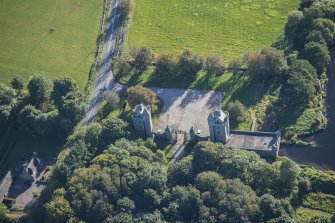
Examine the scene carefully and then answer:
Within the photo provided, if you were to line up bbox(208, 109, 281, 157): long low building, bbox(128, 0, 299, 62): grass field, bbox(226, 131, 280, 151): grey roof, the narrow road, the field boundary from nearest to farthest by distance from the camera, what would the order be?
bbox(208, 109, 281, 157): long low building
bbox(226, 131, 280, 151): grey roof
the narrow road
the field boundary
bbox(128, 0, 299, 62): grass field

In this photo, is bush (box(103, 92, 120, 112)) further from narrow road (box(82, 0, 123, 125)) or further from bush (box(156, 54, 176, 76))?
bush (box(156, 54, 176, 76))

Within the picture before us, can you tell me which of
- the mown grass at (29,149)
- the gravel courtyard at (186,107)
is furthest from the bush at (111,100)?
the mown grass at (29,149)

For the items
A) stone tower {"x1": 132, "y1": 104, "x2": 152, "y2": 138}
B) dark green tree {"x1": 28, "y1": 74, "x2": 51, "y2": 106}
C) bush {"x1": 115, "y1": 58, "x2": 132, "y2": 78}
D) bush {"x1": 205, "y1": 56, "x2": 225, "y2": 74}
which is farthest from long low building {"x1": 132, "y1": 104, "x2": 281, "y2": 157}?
dark green tree {"x1": 28, "y1": 74, "x2": 51, "y2": 106}

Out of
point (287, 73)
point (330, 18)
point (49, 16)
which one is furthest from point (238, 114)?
point (49, 16)

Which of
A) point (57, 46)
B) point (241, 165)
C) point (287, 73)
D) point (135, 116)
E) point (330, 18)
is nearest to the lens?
point (241, 165)

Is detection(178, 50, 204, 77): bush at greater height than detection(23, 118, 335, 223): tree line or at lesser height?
greater

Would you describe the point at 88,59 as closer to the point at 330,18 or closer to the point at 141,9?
the point at 141,9

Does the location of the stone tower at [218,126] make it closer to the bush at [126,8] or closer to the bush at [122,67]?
the bush at [122,67]
